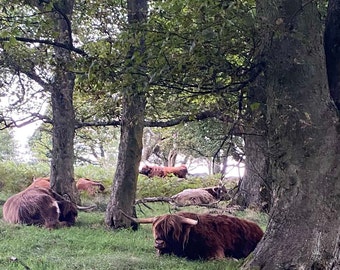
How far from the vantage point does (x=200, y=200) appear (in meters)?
15.4

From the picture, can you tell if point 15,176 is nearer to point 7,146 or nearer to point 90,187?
point 90,187

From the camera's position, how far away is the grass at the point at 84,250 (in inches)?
250

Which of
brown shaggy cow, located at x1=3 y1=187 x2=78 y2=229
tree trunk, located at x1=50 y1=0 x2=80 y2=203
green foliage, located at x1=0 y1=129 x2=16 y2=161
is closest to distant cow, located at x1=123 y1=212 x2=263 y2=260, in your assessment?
brown shaggy cow, located at x1=3 y1=187 x2=78 y2=229

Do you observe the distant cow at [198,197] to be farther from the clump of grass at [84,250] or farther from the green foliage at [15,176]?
the green foliage at [15,176]

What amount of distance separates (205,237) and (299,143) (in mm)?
2793

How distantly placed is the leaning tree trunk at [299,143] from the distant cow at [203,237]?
6.43ft

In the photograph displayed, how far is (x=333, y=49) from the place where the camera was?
5902 mm

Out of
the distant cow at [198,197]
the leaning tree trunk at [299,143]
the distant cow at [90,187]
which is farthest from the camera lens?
the distant cow at [90,187]

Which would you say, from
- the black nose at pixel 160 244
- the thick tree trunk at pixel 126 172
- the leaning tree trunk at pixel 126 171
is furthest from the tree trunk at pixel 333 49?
the thick tree trunk at pixel 126 172

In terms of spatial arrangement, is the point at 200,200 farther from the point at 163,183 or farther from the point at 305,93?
the point at 305,93

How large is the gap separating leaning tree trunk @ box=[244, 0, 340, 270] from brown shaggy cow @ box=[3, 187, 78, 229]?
5.83 m

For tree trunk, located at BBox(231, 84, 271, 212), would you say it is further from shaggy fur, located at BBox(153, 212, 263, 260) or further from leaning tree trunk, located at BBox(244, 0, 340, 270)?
leaning tree trunk, located at BBox(244, 0, 340, 270)

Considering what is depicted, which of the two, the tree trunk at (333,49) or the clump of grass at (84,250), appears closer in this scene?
the tree trunk at (333,49)

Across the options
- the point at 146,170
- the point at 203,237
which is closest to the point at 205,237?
the point at 203,237
